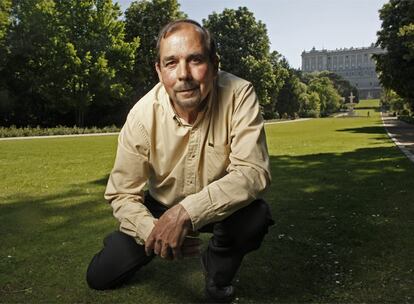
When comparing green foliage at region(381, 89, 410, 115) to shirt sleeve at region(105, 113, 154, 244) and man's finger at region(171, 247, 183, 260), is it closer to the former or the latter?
shirt sleeve at region(105, 113, 154, 244)

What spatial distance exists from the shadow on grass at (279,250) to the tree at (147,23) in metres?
40.9

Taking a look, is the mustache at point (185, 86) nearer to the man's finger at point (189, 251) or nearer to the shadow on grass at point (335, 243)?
the man's finger at point (189, 251)

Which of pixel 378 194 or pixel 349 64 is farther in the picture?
pixel 349 64

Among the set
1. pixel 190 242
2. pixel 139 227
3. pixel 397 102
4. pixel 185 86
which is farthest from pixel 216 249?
pixel 397 102

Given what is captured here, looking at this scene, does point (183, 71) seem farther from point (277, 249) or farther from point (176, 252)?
point (277, 249)

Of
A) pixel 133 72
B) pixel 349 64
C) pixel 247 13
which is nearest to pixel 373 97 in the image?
pixel 349 64

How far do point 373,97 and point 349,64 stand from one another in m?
29.8

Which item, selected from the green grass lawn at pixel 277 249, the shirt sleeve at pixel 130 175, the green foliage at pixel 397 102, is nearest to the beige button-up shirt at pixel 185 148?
the shirt sleeve at pixel 130 175

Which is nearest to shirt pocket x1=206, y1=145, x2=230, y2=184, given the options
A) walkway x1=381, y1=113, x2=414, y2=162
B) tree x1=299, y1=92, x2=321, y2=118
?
walkway x1=381, y1=113, x2=414, y2=162

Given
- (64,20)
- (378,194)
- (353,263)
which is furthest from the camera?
(64,20)

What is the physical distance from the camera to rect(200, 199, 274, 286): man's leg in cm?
287

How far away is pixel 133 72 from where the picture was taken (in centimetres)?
4519

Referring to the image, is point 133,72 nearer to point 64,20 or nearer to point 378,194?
point 64,20

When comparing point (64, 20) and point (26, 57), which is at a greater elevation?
point (64, 20)
